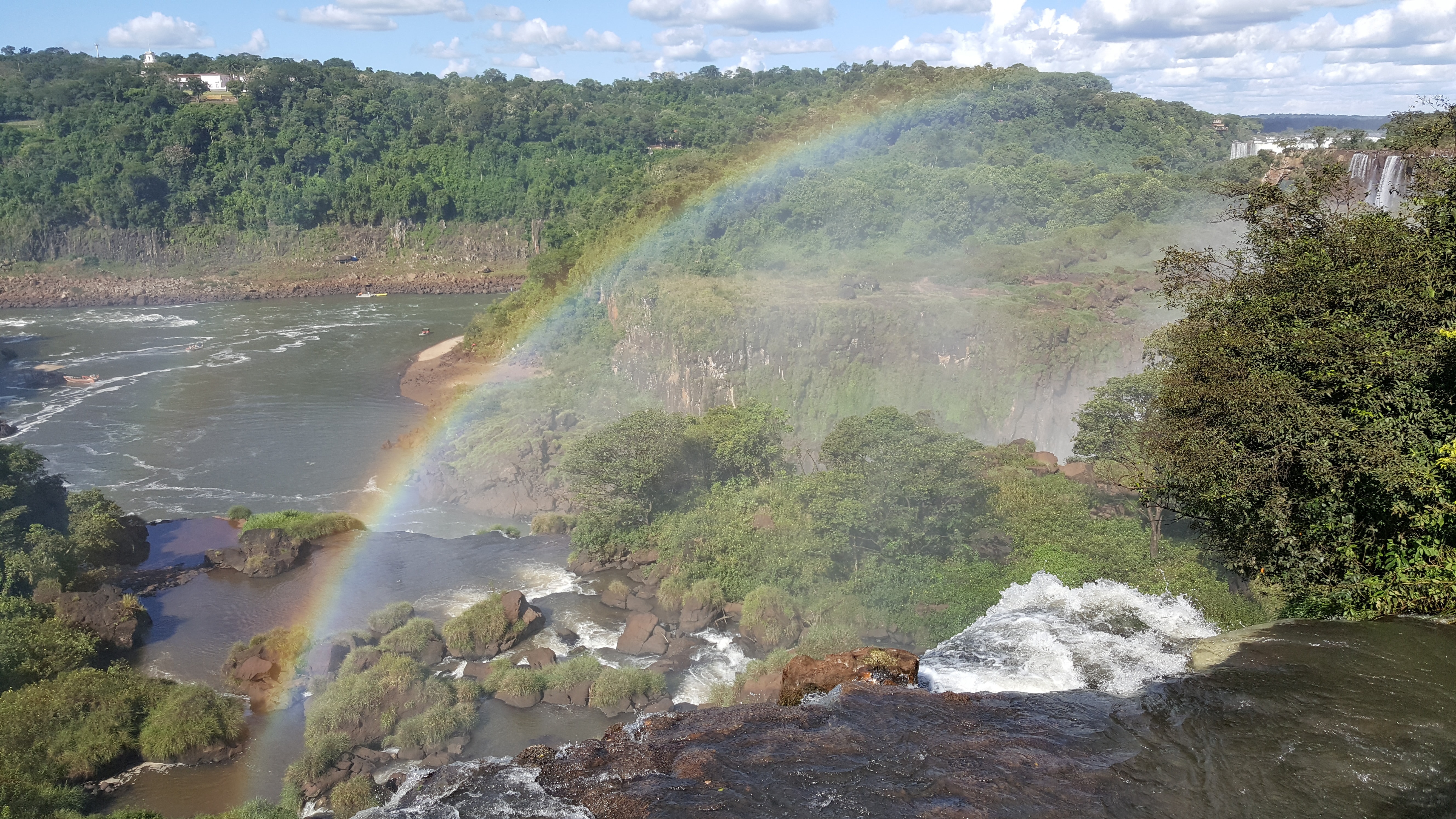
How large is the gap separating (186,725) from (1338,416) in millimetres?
A: 22766

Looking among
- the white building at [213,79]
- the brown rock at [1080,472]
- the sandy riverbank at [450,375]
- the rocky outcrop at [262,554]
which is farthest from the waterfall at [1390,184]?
the white building at [213,79]

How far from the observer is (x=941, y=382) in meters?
39.8

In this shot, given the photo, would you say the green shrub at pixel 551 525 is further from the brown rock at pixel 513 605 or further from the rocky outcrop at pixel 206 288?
the rocky outcrop at pixel 206 288

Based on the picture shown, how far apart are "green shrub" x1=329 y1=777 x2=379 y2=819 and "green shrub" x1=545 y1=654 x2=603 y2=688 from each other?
15.7 ft

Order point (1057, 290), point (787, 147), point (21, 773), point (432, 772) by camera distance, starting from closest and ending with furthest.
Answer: point (432, 772) < point (21, 773) < point (1057, 290) < point (787, 147)

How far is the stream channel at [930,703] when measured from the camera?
408 inches

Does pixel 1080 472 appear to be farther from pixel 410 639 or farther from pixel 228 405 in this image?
pixel 228 405

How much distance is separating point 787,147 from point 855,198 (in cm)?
1586

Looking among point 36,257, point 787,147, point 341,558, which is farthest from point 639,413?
point 36,257

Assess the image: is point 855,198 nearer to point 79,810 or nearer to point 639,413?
point 639,413

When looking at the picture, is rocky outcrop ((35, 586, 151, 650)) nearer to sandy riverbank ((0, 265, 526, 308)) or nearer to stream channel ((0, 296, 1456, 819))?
stream channel ((0, 296, 1456, 819))

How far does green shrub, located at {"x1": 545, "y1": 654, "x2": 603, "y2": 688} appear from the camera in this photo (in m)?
22.1

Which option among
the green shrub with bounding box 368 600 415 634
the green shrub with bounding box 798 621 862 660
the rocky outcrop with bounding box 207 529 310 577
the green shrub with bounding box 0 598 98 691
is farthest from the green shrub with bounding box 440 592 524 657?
the rocky outcrop with bounding box 207 529 310 577

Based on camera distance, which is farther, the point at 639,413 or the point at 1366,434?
the point at 639,413
